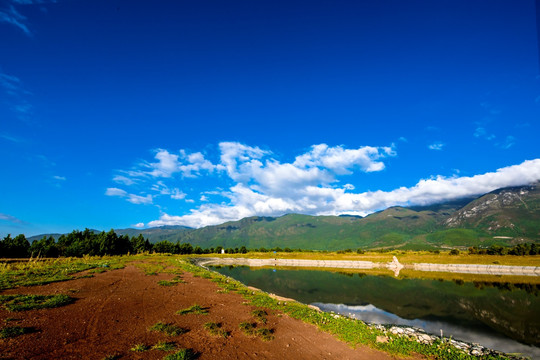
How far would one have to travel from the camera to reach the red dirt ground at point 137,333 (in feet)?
33.7

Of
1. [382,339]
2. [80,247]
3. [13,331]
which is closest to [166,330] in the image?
[13,331]

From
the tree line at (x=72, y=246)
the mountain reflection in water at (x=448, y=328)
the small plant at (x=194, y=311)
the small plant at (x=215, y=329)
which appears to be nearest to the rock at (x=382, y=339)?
the mountain reflection in water at (x=448, y=328)

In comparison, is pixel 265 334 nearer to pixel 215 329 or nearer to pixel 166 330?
pixel 215 329

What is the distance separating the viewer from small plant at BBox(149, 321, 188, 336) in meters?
13.0

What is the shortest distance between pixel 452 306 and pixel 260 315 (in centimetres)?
2729

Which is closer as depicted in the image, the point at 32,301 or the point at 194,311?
the point at 32,301

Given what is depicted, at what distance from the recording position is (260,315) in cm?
1827

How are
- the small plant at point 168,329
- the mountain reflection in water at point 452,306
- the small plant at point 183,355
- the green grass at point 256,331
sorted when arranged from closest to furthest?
1. the small plant at point 183,355
2. the small plant at point 168,329
3. the green grass at point 256,331
4. the mountain reflection in water at point 452,306

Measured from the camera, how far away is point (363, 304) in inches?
1233

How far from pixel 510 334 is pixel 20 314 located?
3558 cm

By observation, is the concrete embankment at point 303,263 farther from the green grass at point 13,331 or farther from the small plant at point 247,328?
the green grass at point 13,331

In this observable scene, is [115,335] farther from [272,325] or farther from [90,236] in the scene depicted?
[90,236]

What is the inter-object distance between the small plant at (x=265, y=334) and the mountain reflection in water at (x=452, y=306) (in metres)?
14.0

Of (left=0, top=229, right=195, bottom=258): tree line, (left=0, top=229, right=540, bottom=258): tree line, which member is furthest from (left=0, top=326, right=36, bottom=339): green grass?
(left=0, top=229, right=540, bottom=258): tree line
